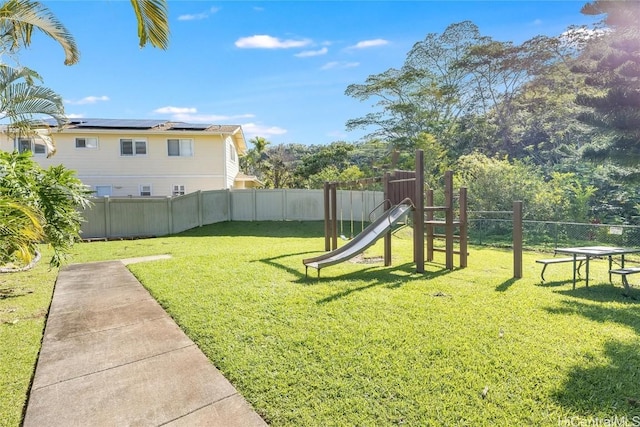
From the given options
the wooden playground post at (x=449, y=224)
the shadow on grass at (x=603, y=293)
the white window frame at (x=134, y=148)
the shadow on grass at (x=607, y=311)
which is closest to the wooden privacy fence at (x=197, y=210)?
the wooden playground post at (x=449, y=224)

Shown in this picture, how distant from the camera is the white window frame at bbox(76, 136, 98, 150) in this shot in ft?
59.4

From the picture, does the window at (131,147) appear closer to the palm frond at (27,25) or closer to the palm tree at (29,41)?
the palm tree at (29,41)

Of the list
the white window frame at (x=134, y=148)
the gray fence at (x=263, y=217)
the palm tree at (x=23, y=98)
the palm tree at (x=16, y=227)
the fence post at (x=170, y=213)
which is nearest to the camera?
the palm tree at (x=16, y=227)

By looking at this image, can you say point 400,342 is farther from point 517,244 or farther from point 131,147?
point 131,147

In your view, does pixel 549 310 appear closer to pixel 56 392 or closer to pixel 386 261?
pixel 386 261

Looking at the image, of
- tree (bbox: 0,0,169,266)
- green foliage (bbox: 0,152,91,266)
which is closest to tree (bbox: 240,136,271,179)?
tree (bbox: 0,0,169,266)

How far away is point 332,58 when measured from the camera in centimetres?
1880

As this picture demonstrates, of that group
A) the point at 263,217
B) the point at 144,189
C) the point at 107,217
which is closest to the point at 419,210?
the point at 263,217

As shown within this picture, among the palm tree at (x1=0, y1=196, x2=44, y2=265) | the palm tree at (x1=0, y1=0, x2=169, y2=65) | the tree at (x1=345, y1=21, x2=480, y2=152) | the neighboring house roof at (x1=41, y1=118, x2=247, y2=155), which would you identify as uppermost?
the tree at (x1=345, y1=21, x2=480, y2=152)

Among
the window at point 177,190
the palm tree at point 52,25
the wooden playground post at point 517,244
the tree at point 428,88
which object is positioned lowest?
the wooden playground post at point 517,244

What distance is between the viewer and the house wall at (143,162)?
18.1 meters

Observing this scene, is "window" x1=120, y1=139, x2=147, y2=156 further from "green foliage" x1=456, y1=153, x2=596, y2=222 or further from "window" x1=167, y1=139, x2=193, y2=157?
"green foliage" x1=456, y1=153, x2=596, y2=222

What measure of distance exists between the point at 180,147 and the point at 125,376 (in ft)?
58.0

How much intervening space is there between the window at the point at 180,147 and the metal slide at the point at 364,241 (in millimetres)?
14329
